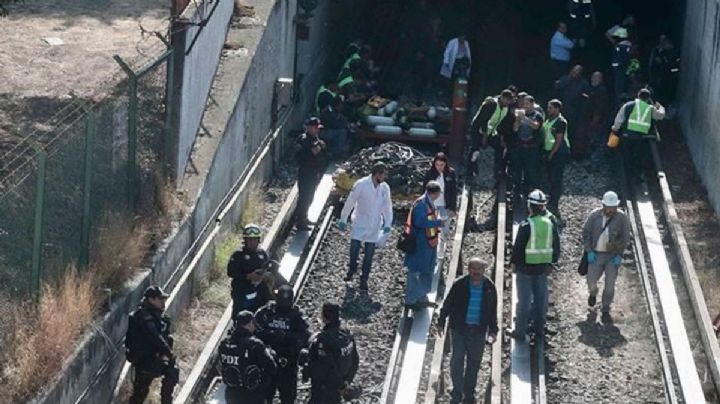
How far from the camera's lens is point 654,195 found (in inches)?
909

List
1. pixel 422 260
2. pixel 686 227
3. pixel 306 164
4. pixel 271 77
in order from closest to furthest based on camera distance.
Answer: pixel 422 260 → pixel 306 164 → pixel 686 227 → pixel 271 77

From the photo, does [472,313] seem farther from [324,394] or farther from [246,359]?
[246,359]

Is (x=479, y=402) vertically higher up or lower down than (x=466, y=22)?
lower down

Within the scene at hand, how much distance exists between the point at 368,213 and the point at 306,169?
6.22 feet

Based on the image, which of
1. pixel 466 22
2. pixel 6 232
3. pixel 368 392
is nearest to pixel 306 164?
pixel 368 392

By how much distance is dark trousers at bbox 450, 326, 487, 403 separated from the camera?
15.7 meters

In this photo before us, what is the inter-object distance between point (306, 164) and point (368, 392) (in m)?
4.68

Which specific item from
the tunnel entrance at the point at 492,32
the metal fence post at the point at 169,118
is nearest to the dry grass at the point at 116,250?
the metal fence post at the point at 169,118

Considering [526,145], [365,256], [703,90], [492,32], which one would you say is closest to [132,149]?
[365,256]

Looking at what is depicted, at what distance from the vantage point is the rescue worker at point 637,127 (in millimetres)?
22875

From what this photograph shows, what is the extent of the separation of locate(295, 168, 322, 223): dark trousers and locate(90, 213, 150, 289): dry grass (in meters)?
3.86

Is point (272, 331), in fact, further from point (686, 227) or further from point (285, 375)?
point (686, 227)

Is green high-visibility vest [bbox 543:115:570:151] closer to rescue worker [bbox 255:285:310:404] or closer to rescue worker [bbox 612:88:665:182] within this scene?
rescue worker [bbox 612:88:665:182]

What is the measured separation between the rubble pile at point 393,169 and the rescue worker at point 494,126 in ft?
2.63
